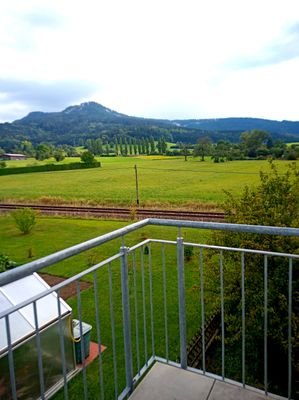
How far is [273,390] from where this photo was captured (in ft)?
14.0

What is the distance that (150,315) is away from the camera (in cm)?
477

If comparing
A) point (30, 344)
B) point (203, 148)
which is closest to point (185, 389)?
point (30, 344)

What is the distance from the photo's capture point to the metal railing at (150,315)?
5.26 ft

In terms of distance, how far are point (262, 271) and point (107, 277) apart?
199 inches

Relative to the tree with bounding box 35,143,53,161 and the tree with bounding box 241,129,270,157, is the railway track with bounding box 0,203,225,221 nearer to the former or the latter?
the tree with bounding box 241,129,270,157

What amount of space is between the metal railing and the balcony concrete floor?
0.08 meters

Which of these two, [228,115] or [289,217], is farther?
[228,115]

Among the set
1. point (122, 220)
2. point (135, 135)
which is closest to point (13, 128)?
point (135, 135)

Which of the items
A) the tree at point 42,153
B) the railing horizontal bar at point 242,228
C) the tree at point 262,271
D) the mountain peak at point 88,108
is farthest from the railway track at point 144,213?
the mountain peak at point 88,108

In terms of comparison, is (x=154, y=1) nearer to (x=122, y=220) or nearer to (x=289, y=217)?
(x=289, y=217)

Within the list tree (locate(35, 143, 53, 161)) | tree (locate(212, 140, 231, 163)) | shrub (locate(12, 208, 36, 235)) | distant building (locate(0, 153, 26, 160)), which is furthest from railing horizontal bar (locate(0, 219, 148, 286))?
distant building (locate(0, 153, 26, 160))

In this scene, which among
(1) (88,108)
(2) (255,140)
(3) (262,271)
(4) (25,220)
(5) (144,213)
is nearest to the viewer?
(3) (262,271)

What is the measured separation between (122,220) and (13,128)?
112 m

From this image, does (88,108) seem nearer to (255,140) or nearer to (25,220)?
(255,140)
